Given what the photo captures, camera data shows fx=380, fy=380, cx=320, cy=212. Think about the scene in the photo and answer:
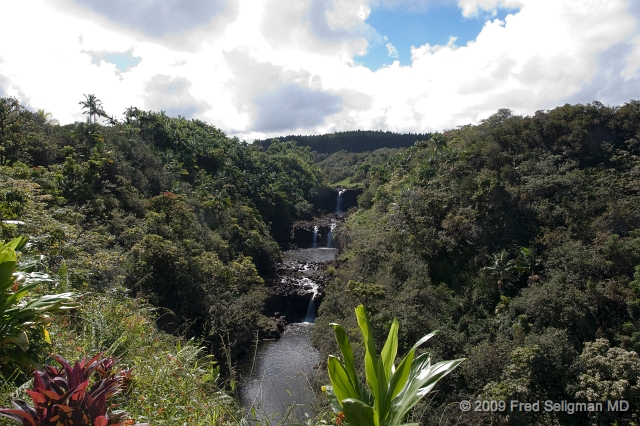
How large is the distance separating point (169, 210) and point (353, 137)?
289ft

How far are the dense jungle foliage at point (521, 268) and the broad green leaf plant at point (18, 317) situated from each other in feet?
22.2

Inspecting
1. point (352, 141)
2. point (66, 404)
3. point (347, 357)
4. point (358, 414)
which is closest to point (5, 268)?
point (66, 404)

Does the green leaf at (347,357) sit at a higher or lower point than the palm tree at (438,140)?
lower

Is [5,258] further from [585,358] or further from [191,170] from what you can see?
[191,170]

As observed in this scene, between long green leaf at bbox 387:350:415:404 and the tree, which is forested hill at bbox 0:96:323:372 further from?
long green leaf at bbox 387:350:415:404

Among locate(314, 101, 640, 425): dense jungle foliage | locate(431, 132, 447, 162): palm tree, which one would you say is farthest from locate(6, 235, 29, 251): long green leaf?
locate(431, 132, 447, 162): palm tree

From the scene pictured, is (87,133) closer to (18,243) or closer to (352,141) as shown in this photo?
(18,243)

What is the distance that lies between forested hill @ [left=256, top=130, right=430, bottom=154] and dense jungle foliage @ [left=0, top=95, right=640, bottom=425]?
249 feet

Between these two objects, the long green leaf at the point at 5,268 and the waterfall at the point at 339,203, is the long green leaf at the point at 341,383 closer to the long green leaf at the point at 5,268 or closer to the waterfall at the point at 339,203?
the long green leaf at the point at 5,268

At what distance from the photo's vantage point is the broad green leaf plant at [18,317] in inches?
108

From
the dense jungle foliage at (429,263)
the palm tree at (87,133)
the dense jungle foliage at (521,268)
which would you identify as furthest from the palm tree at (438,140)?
the palm tree at (87,133)

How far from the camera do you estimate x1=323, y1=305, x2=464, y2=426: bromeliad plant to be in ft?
7.29

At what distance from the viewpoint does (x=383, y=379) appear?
2.31 m

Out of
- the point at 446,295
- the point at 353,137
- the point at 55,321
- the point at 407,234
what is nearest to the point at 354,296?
the point at 446,295
